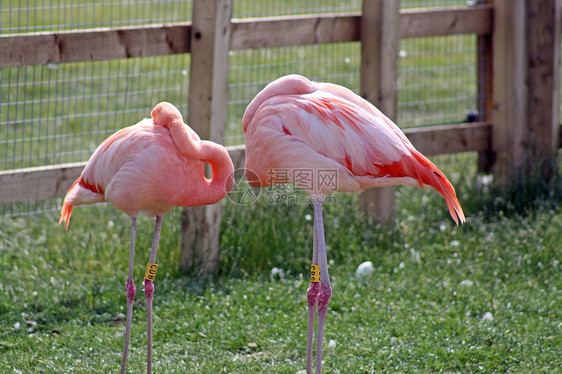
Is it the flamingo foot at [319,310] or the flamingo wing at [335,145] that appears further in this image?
the flamingo foot at [319,310]

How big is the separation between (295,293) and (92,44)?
6.61 ft

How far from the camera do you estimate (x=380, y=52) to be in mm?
4996

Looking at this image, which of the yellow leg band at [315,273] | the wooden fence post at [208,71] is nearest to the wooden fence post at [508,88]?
the wooden fence post at [208,71]

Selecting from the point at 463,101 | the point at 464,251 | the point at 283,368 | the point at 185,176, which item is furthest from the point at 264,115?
the point at 463,101

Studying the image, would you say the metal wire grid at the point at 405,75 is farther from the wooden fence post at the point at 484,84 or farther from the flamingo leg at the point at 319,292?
the flamingo leg at the point at 319,292

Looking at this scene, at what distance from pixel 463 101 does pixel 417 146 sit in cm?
284

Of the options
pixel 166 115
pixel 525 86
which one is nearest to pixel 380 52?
pixel 525 86

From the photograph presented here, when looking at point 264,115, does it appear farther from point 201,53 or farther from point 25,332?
point 25,332

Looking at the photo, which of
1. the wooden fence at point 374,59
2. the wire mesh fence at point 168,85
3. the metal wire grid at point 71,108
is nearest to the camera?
the wooden fence at point 374,59

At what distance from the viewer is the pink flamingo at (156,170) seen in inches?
129

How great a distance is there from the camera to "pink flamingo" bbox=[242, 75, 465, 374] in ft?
10.3

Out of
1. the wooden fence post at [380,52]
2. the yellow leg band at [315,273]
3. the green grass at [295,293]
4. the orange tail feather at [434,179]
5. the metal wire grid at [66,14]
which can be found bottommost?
the green grass at [295,293]

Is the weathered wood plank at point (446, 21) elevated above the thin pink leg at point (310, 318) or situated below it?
above

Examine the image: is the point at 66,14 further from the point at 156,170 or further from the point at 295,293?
the point at 156,170
